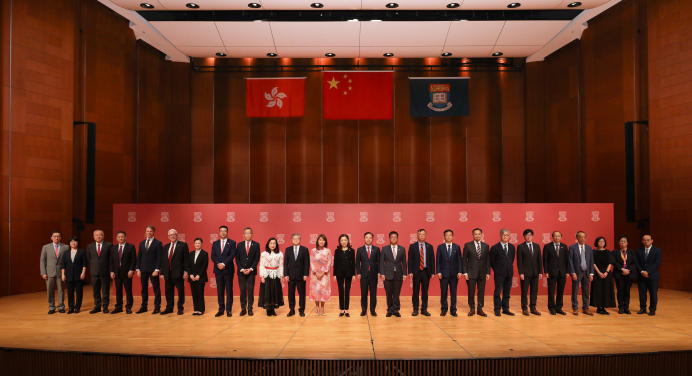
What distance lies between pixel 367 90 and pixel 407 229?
15.1 ft

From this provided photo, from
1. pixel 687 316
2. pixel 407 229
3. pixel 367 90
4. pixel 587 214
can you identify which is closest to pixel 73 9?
pixel 367 90

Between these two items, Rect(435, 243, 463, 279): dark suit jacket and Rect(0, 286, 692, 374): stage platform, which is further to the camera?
Rect(435, 243, 463, 279): dark suit jacket

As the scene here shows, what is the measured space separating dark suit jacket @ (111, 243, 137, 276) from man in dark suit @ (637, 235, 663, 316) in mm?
8606

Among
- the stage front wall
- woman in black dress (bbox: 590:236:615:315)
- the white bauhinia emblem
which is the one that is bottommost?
woman in black dress (bbox: 590:236:615:315)

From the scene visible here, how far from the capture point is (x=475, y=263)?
7250 millimetres

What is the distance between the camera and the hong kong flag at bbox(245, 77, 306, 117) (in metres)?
12.3

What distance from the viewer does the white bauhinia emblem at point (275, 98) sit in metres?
12.4

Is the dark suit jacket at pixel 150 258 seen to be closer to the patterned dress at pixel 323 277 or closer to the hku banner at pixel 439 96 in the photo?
the patterned dress at pixel 323 277

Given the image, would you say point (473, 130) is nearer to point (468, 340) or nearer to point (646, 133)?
point (646, 133)

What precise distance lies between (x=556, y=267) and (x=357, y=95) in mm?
7124

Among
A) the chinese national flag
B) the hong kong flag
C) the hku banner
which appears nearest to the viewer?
the chinese national flag

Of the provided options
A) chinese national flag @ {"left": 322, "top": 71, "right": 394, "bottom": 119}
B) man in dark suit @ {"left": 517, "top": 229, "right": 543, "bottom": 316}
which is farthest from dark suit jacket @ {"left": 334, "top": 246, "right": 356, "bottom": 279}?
chinese national flag @ {"left": 322, "top": 71, "right": 394, "bottom": 119}

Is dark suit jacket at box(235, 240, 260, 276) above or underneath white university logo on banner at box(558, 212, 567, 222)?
underneath

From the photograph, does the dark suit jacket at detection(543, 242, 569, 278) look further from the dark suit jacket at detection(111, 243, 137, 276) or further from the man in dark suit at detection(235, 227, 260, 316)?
the dark suit jacket at detection(111, 243, 137, 276)
